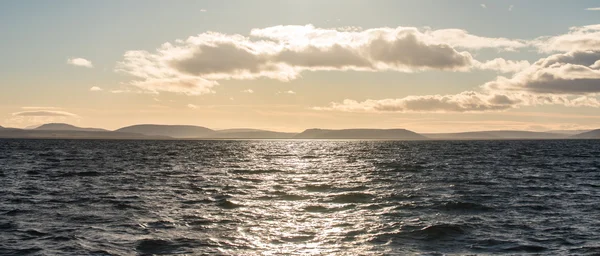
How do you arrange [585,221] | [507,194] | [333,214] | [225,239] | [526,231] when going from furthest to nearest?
[507,194]
[333,214]
[585,221]
[526,231]
[225,239]

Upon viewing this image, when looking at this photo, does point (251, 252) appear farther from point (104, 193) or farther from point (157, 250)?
point (104, 193)

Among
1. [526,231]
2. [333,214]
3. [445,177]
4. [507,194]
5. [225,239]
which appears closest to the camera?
[225,239]

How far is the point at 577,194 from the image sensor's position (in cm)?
3509

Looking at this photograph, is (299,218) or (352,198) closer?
(299,218)

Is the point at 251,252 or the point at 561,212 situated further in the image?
the point at 561,212

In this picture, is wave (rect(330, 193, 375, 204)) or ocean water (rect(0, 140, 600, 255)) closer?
ocean water (rect(0, 140, 600, 255))

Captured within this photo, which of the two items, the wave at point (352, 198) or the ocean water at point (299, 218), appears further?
the wave at point (352, 198)

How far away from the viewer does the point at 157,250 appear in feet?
61.0

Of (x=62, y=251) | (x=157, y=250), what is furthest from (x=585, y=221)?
(x=62, y=251)

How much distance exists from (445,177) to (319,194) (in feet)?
60.9

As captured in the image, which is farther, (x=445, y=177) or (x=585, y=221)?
(x=445, y=177)

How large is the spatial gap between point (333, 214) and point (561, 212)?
44.0ft

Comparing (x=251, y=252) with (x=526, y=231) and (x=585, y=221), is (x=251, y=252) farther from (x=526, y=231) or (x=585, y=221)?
(x=585, y=221)

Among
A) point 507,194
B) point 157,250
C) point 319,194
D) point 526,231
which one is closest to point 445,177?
point 507,194
